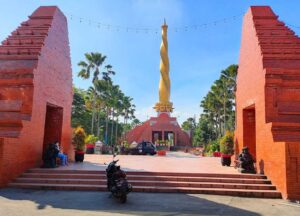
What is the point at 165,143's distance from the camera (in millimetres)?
45156

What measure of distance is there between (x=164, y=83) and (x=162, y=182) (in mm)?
40476

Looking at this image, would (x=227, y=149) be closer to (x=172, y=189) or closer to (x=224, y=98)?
(x=172, y=189)

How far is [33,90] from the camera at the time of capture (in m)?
11.4

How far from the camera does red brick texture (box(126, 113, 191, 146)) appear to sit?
48.4 m

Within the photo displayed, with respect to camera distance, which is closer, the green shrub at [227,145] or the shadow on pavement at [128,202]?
the shadow on pavement at [128,202]

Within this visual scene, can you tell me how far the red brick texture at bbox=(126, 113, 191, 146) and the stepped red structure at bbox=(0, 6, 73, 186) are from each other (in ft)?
109

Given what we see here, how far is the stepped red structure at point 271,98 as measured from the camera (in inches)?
344

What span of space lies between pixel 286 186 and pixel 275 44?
639 centimetres

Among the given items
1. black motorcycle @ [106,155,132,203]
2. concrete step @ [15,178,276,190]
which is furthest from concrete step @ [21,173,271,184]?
black motorcycle @ [106,155,132,203]

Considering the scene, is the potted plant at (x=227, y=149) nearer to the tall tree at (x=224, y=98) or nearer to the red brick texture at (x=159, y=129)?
the tall tree at (x=224, y=98)

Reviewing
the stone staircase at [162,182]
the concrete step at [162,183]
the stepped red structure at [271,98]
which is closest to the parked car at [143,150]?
the stepped red structure at [271,98]

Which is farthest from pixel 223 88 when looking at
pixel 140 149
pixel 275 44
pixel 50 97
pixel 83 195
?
pixel 83 195

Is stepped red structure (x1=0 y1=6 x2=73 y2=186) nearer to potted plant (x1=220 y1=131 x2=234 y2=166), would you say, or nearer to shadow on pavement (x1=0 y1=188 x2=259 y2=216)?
shadow on pavement (x1=0 y1=188 x2=259 y2=216)

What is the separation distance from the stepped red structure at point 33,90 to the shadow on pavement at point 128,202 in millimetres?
1805
